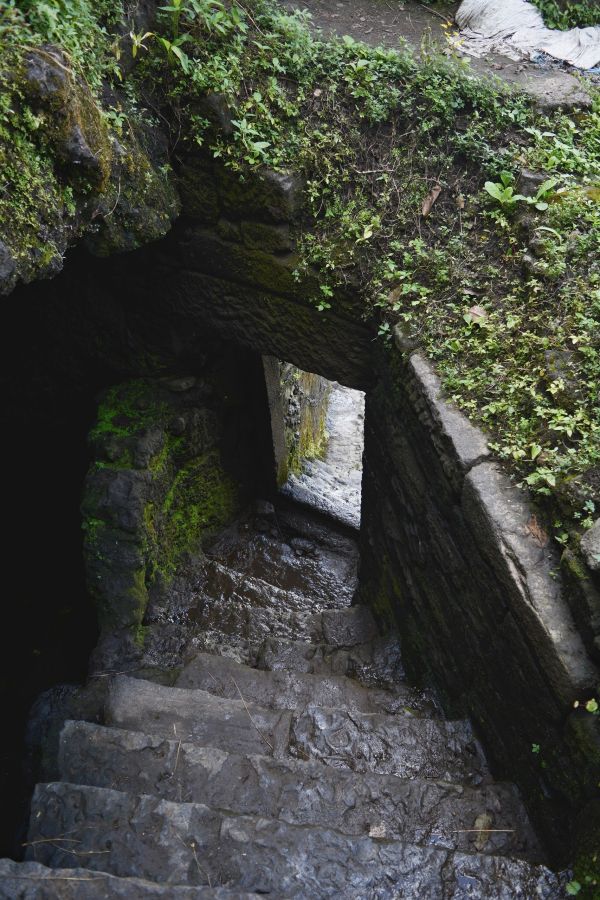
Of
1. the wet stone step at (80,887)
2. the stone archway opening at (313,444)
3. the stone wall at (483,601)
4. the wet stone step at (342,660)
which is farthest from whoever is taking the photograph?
the stone archway opening at (313,444)

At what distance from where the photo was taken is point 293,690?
3348 millimetres

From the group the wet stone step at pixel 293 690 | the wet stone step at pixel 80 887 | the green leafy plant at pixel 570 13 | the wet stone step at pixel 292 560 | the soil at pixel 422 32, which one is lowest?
the wet stone step at pixel 80 887

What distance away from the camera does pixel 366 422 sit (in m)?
4.10

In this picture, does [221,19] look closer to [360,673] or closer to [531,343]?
[531,343]

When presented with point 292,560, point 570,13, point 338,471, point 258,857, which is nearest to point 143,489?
point 292,560

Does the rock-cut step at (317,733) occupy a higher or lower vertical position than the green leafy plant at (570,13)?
lower

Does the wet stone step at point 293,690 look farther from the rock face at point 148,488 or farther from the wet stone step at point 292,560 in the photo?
the wet stone step at point 292,560

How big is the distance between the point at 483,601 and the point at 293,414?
157 inches

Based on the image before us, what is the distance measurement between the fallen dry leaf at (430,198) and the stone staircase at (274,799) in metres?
2.49

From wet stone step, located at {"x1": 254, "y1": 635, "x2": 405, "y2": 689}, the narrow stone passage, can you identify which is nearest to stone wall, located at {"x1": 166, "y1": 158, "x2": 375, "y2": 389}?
wet stone step, located at {"x1": 254, "y1": 635, "x2": 405, "y2": 689}

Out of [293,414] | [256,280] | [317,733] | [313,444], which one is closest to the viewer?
[317,733]

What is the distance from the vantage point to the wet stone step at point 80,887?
5.50 ft

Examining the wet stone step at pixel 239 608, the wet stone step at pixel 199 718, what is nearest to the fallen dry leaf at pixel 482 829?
the wet stone step at pixel 199 718

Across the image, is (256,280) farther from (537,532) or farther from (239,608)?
(239,608)
